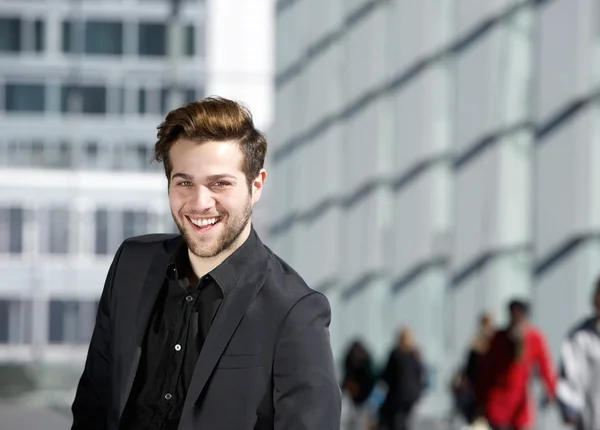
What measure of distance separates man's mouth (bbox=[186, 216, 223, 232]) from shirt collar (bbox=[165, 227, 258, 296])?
0.06m

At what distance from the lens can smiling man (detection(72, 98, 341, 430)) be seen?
6.95 feet

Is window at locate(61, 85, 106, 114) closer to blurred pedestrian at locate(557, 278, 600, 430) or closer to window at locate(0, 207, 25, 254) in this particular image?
window at locate(0, 207, 25, 254)

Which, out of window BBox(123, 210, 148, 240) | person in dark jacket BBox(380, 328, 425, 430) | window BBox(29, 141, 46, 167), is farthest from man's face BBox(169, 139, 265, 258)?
window BBox(29, 141, 46, 167)

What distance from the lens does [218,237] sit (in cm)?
220

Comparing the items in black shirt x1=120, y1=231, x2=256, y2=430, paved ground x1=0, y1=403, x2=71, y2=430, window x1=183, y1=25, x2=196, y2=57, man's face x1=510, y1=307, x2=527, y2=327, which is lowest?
paved ground x1=0, y1=403, x2=71, y2=430

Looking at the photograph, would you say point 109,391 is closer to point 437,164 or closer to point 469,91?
point 469,91

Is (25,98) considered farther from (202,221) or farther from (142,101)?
(202,221)

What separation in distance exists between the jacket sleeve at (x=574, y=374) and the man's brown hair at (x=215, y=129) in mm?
5313

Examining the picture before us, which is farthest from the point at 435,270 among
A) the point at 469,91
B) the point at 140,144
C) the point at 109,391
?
the point at 109,391

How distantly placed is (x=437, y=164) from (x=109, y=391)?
1862 cm

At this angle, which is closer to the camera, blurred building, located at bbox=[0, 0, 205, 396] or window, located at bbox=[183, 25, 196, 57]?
blurred building, located at bbox=[0, 0, 205, 396]

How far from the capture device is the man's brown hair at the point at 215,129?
2.14m

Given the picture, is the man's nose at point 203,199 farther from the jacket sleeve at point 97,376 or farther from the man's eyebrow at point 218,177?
the jacket sleeve at point 97,376

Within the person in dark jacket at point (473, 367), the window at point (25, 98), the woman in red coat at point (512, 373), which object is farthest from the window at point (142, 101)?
the woman in red coat at point (512, 373)
